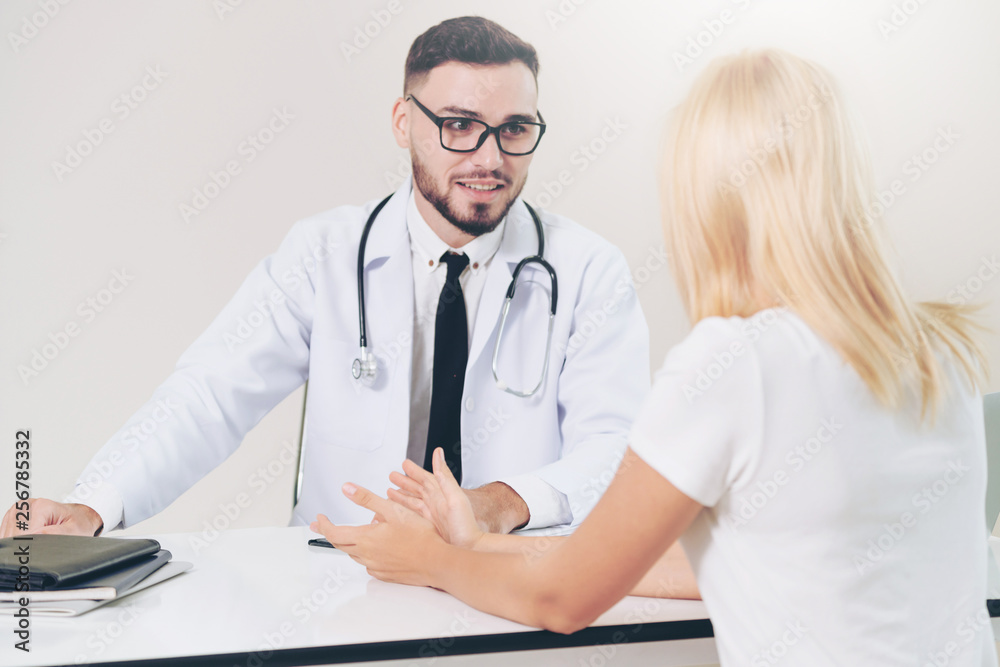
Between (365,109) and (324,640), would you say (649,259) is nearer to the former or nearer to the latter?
(365,109)

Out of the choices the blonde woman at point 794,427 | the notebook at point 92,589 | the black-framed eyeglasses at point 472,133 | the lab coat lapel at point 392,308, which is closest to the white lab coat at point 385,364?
the lab coat lapel at point 392,308

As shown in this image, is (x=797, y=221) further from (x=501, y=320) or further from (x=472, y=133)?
(x=472, y=133)

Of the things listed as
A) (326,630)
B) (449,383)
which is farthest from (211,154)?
(326,630)

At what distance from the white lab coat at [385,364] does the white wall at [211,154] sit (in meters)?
0.56

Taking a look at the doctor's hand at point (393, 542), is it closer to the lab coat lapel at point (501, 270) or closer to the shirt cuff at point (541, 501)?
the shirt cuff at point (541, 501)

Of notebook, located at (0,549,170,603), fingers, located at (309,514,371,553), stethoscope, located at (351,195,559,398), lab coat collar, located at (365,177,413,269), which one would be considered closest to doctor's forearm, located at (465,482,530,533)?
fingers, located at (309,514,371,553)

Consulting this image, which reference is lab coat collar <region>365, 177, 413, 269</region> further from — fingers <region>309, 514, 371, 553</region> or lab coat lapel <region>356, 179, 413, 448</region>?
fingers <region>309, 514, 371, 553</region>

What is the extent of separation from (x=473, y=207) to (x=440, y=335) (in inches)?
13.9

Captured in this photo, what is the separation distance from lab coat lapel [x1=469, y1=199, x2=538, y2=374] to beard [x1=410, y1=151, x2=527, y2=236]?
4cm

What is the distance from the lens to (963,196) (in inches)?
107

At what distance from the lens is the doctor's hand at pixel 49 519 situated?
1104 mm

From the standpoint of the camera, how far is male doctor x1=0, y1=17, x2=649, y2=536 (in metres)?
1.71

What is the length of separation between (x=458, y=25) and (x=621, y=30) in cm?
67

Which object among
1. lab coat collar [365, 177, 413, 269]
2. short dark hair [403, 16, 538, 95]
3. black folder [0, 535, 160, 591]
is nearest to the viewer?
black folder [0, 535, 160, 591]
